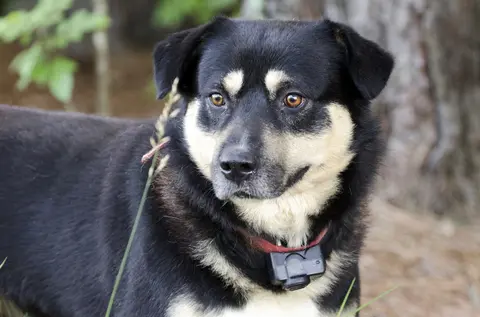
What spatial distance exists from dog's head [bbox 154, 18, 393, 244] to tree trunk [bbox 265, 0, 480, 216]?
219 centimetres

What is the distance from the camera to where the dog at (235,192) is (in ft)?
10.5

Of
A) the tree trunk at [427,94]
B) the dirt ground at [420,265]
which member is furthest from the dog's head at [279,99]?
the tree trunk at [427,94]

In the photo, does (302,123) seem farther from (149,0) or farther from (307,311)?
(149,0)

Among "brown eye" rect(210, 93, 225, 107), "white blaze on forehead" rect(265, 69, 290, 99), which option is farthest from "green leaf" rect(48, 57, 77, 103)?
"white blaze on forehead" rect(265, 69, 290, 99)

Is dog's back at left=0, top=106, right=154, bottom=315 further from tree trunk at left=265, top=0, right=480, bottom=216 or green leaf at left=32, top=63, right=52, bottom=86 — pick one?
tree trunk at left=265, top=0, right=480, bottom=216

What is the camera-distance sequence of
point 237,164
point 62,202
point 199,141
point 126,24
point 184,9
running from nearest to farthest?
point 237,164 < point 199,141 < point 62,202 < point 184,9 < point 126,24

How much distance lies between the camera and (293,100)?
3.28 meters

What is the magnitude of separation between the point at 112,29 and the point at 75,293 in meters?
7.24

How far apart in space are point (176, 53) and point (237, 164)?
0.64 metres

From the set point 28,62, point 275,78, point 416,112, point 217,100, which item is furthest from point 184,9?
point 275,78

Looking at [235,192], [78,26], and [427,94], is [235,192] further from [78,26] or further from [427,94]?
[427,94]

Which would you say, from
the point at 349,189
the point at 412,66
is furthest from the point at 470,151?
the point at 349,189

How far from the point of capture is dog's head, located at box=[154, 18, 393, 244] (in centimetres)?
320

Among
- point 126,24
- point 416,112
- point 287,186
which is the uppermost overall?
point 287,186
